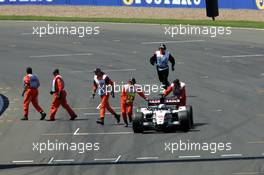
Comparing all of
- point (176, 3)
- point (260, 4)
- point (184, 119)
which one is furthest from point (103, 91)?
point (176, 3)

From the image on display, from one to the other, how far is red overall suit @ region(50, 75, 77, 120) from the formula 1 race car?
136 inches

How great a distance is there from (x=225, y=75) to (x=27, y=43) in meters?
16.5

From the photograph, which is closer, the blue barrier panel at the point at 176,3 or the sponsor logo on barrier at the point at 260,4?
the sponsor logo on barrier at the point at 260,4

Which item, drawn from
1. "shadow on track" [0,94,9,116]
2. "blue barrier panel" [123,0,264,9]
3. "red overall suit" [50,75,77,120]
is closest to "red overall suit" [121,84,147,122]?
"red overall suit" [50,75,77,120]

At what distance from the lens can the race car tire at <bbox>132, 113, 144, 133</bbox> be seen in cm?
3112

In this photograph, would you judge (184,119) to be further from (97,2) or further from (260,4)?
(97,2)

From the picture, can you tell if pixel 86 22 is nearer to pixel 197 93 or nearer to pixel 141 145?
pixel 197 93

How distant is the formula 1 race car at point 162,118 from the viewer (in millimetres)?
31062

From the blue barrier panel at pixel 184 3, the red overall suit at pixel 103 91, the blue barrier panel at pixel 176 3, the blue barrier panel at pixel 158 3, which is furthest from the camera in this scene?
the blue barrier panel at pixel 176 3

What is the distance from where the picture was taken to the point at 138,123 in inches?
1227

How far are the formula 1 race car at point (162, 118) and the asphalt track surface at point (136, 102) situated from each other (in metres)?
0.33

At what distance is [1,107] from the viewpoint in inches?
1479

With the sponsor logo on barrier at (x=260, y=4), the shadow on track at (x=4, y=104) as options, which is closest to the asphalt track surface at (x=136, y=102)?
the shadow on track at (x=4, y=104)

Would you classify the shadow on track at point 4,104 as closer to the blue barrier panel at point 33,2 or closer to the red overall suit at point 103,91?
the red overall suit at point 103,91
